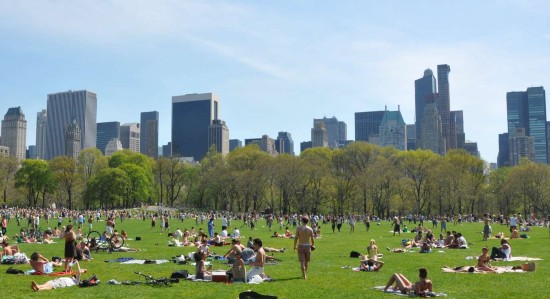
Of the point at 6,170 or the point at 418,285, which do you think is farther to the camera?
the point at 6,170

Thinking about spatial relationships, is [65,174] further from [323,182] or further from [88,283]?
[88,283]

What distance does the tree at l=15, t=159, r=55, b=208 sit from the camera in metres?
106

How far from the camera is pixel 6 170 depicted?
106938mm

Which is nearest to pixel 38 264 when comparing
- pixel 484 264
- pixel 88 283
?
pixel 88 283

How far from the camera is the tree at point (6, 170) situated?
104 meters

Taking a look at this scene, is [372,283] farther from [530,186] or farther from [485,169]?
[485,169]

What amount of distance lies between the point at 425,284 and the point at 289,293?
3515 mm

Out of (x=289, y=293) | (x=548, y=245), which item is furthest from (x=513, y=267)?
(x=548, y=245)

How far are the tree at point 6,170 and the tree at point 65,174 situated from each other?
25.3ft

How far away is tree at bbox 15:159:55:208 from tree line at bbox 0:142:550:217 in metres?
0.19

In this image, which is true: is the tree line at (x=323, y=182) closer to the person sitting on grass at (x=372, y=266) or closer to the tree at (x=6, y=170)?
the tree at (x=6, y=170)

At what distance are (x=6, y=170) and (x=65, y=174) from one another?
36.8ft

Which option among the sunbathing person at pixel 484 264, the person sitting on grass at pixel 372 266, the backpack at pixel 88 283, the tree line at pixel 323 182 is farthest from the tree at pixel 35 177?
the sunbathing person at pixel 484 264

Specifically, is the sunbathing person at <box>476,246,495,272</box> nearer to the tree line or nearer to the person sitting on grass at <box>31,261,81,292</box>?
the person sitting on grass at <box>31,261,81,292</box>
